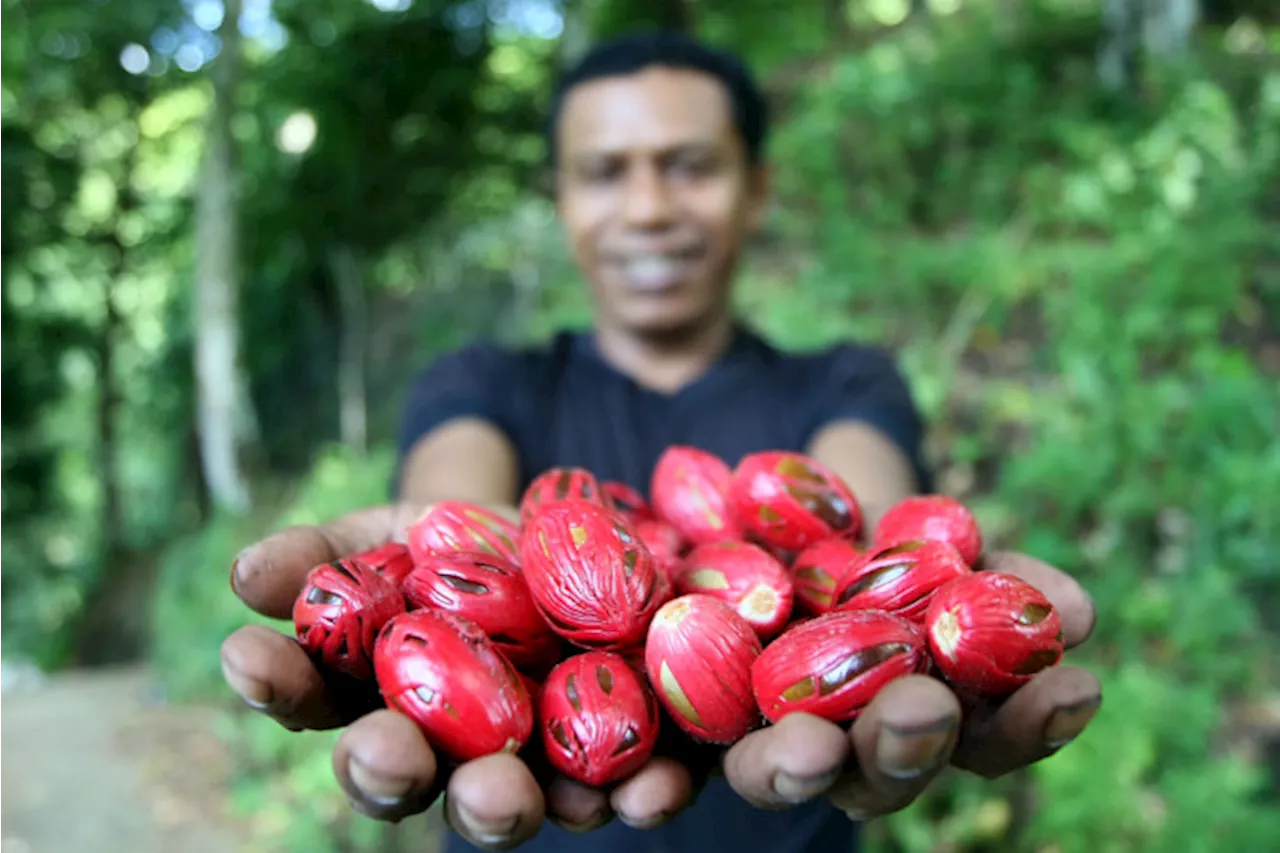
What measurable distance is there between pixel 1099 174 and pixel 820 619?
12.3 feet

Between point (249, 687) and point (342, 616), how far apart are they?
0.50ft

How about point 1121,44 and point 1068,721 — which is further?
point 1121,44

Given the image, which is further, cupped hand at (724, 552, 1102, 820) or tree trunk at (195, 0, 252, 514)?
tree trunk at (195, 0, 252, 514)

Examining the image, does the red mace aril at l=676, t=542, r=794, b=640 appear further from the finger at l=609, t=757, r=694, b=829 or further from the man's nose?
the man's nose

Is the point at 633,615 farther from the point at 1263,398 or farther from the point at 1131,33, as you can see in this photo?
the point at 1131,33

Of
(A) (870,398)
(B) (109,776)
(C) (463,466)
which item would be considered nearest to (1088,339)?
(A) (870,398)

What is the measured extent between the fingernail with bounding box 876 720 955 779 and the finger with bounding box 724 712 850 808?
0.16 feet

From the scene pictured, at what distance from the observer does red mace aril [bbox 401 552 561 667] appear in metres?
1.22

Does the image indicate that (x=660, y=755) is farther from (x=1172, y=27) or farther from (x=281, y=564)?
(x=1172, y=27)

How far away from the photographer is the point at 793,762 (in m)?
0.92

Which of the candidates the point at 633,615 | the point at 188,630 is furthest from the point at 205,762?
the point at 633,615


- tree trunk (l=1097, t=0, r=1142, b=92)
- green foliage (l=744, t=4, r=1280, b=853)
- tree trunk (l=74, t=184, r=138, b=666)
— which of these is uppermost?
tree trunk (l=1097, t=0, r=1142, b=92)

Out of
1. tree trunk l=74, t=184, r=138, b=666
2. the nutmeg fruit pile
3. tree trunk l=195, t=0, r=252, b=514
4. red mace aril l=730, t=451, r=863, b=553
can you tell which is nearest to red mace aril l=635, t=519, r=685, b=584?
the nutmeg fruit pile

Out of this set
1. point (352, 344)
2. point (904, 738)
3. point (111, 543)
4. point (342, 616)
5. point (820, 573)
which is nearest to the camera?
point (904, 738)
